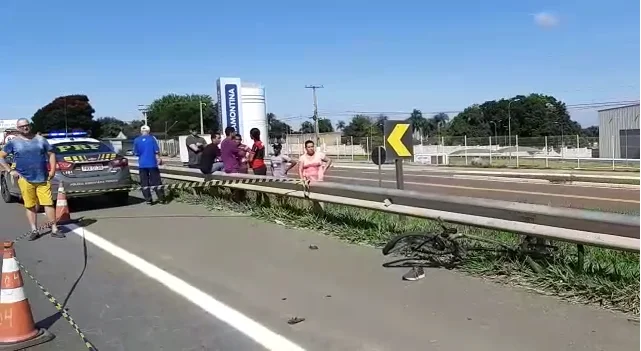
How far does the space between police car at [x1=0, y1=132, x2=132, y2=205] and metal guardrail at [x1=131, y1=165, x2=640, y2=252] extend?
4.95 metres

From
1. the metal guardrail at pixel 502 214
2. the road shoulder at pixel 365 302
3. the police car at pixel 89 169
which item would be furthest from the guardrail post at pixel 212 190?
the road shoulder at pixel 365 302

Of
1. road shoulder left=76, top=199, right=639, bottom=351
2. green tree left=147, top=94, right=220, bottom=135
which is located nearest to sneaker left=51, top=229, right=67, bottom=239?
road shoulder left=76, top=199, right=639, bottom=351

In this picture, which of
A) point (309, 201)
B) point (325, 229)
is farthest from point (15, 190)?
point (325, 229)

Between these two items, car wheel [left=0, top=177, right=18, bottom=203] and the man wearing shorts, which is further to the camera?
car wheel [left=0, top=177, right=18, bottom=203]

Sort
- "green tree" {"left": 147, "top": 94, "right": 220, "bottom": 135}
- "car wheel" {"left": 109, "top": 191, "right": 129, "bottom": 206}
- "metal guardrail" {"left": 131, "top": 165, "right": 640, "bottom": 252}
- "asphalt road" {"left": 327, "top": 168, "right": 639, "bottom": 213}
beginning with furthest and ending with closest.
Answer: "green tree" {"left": 147, "top": 94, "right": 220, "bottom": 135} → "asphalt road" {"left": 327, "top": 168, "right": 639, "bottom": 213} → "car wheel" {"left": 109, "top": 191, "right": 129, "bottom": 206} → "metal guardrail" {"left": 131, "top": 165, "right": 640, "bottom": 252}

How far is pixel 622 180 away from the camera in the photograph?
930 inches

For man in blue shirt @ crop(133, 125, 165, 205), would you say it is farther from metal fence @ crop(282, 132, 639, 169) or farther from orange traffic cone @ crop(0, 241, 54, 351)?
metal fence @ crop(282, 132, 639, 169)

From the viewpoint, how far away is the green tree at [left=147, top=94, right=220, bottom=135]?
13825 cm

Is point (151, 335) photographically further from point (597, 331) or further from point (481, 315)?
point (597, 331)

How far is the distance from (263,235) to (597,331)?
211 inches

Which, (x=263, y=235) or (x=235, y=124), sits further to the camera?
(x=235, y=124)

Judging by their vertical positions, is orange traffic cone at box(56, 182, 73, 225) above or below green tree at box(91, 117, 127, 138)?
below

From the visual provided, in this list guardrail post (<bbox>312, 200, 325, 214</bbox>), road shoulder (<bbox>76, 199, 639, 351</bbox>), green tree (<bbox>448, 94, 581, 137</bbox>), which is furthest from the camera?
green tree (<bbox>448, 94, 581, 137</bbox>)

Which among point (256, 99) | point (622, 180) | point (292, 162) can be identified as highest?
point (256, 99)
